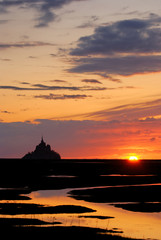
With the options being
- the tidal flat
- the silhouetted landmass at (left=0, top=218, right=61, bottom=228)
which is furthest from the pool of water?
the silhouetted landmass at (left=0, top=218, right=61, bottom=228)

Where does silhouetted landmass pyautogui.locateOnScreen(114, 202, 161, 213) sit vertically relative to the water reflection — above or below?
above

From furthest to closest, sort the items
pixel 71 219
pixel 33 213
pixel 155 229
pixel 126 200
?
1. pixel 126 200
2. pixel 33 213
3. pixel 71 219
4. pixel 155 229

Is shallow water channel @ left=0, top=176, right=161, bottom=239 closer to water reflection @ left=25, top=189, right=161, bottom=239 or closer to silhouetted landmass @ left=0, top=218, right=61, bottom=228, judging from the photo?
water reflection @ left=25, top=189, right=161, bottom=239

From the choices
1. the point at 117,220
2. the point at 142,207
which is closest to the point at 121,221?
the point at 117,220

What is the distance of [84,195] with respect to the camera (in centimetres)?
5128

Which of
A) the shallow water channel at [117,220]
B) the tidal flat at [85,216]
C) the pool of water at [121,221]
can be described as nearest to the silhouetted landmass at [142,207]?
the tidal flat at [85,216]

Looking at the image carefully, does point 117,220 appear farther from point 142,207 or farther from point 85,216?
A: point 142,207

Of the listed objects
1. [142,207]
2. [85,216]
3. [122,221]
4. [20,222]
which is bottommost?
[122,221]

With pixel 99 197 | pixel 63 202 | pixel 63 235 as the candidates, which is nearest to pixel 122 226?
pixel 63 235

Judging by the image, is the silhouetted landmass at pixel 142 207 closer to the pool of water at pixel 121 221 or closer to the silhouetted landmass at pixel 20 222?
the pool of water at pixel 121 221

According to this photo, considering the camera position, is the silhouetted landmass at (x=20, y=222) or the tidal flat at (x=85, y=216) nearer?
the tidal flat at (x=85, y=216)

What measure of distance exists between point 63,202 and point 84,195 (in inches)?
328

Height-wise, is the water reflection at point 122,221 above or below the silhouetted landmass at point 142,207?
below

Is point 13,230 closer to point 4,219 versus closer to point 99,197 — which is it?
point 4,219
